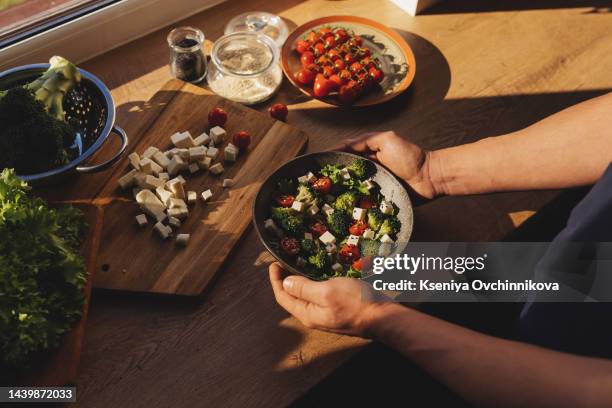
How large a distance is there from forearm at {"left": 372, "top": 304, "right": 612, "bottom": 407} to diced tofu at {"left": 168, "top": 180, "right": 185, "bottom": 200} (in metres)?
0.57

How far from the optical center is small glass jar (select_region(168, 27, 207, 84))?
1597 mm

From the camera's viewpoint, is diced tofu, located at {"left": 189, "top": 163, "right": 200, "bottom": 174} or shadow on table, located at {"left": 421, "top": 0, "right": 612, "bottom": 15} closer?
diced tofu, located at {"left": 189, "top": 163, "right": 200, "bottom": 174}

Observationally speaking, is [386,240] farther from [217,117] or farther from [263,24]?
[263,24]

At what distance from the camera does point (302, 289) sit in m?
1.16

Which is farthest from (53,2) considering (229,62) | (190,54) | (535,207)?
(535,207)

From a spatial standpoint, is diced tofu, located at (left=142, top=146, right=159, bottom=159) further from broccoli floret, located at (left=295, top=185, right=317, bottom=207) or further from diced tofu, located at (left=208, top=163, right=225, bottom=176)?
broccoli floret, located at (left=295, top=185, right=317, bottom=207)

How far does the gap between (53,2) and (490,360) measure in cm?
150

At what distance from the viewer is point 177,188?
4.43 ft

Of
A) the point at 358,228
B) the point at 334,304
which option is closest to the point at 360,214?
the point at 358,228

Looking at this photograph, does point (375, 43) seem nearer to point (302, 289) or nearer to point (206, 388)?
point (302, 289)

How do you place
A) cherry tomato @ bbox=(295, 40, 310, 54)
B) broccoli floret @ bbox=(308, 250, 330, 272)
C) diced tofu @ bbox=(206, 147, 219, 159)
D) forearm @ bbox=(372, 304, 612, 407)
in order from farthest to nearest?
cherry tomato @ bbox=(295, 40, 310, 54) → diced tofu @ bbox=(206, 147, 219, 159) → broccoli floret @ bbox=(308, 250, 330, 272) → forearm @ bbox=(372, 304, 612, 407)

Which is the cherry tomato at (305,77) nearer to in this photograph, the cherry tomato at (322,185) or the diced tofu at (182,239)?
the cherry tomato at (322,185)

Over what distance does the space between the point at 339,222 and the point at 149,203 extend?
457mm

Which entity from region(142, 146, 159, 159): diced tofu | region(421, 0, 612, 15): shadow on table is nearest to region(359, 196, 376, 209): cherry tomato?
region(142, 146, 159, 159): diced tofu
